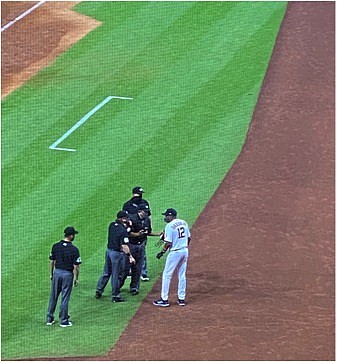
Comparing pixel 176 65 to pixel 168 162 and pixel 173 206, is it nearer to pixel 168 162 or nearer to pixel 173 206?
pixel 168 162

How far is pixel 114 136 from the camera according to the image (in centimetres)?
2436

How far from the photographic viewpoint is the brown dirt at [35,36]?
90.3 feet

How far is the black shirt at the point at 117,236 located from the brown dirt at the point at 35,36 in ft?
31.0

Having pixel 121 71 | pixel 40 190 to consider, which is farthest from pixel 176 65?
pixel 40 190

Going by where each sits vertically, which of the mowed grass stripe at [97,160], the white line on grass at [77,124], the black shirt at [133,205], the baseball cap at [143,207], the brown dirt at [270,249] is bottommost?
the brown dirt at [270,249]

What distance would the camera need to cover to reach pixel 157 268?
19.3 metres

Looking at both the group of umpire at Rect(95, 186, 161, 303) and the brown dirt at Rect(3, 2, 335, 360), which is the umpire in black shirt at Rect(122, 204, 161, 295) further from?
the brown dirt at Rect(3, 2, 335, 360)

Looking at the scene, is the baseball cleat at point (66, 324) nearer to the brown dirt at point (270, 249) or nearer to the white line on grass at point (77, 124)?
the brown dirt at point (270, 249)

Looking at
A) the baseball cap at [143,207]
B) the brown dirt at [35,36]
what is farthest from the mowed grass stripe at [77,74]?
the baseball cap at [143,207]

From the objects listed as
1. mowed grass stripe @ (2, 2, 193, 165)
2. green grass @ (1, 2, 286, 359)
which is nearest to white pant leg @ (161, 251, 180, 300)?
green grass @ (1, 2, 286, 359)

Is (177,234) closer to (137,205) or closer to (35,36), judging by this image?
(137,205)

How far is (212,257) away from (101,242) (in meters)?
1.98

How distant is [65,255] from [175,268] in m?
1.85

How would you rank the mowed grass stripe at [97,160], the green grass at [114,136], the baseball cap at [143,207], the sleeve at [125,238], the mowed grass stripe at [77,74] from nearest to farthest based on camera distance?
the sleeve at [125,238] < the green grass at [114,136] < the baseball cap at [143,207] < the mowed grass stripe at [97,160] < the mowed grass stripe at [77,74]
